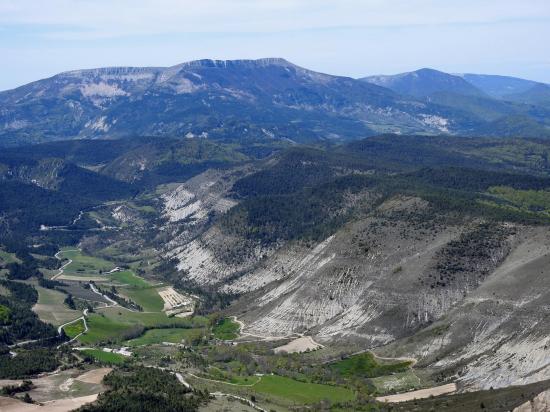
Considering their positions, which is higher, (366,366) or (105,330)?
(366,366)

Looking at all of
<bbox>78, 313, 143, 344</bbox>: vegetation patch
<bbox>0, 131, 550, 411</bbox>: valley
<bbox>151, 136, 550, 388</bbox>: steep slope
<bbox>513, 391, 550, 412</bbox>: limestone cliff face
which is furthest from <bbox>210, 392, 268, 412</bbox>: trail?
<bbox>78, 313, 143, 344</bbox>: vegetation patch

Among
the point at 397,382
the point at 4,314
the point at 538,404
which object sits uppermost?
the point at 538,404

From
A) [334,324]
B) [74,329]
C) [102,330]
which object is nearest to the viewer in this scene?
[334,324]

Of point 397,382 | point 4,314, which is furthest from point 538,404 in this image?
point 4,314

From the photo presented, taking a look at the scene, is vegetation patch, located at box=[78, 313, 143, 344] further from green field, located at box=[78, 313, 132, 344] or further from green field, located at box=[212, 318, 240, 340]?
green field, located at box=[212, 318, 240, 340]

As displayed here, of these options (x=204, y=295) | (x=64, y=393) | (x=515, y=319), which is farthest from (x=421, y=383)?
(x=204, y=295)

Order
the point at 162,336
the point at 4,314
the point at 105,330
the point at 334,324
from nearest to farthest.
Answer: the point at 334,324 < the point at 4,314 < the point at 162,336 < the point at 105,330

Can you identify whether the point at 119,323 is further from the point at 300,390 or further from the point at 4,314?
the point at 300,390

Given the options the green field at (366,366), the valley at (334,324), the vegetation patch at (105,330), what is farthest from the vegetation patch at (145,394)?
the vegetation patch at (105,330)
